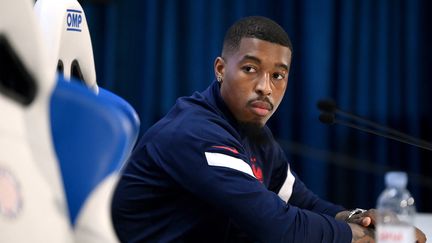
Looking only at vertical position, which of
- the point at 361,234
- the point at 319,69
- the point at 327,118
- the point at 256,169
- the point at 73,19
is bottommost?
the point at 361,234

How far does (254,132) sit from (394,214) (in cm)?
59

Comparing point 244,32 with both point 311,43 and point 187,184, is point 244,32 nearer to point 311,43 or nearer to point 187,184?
point 187,184

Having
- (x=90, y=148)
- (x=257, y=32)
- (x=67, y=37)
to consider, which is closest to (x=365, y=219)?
(x=257, y=32)

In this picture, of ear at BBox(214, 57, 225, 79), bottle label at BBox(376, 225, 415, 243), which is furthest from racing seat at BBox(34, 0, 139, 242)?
ear at BBox(214, 57, 225, 79)

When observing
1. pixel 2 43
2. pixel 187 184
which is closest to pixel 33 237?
pixel 2 43

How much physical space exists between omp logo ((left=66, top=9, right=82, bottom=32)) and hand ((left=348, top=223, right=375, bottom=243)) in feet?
2.39

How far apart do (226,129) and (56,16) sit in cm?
47

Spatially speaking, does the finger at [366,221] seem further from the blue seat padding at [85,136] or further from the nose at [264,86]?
the blue seat padding at [85,136]

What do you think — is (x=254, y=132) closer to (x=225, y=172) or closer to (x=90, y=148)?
(x=225, y=172)

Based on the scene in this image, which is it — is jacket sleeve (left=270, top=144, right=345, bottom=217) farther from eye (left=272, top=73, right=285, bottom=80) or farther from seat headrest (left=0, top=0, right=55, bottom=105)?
seat headrest (left=0, top=0, right=55, bottom=105)

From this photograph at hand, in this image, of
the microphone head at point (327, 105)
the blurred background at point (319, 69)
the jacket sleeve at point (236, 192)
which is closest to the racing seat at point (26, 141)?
the jacket sleeve at point (236, 192)

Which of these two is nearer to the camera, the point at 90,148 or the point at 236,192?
the point at 90,148

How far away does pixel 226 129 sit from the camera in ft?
5.34

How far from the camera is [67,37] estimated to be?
1392 millimetres
